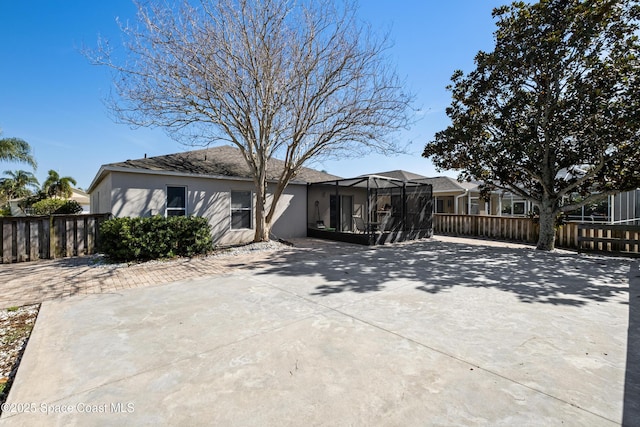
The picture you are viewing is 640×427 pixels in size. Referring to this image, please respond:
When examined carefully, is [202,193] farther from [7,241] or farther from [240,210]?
[7,241]

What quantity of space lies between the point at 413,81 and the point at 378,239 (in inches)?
221

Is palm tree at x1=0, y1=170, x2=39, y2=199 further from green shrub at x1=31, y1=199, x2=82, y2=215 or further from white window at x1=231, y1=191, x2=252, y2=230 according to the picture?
white window at x1=231, y1=191, x2=252, y2=230

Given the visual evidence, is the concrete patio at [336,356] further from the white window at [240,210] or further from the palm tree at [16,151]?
the palm tree at [16,151]

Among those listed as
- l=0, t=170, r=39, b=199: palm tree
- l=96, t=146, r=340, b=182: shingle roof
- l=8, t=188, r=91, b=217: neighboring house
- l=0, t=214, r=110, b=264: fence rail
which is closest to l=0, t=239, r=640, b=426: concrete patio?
l=0, t=214, r=110, b=264: fence rail

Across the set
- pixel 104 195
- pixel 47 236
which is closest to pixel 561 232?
pixel 47 236

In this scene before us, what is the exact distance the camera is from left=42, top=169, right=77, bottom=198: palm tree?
100 feet

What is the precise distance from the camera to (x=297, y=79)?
9.37 m

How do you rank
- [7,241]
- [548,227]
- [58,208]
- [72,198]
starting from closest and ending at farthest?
[7,241], [548,227], [58,208], [72,198]

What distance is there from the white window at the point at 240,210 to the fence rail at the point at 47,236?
397 centimetres

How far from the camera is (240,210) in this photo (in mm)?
11680

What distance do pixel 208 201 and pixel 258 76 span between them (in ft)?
15.2

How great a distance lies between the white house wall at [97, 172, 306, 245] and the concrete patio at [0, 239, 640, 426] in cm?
493

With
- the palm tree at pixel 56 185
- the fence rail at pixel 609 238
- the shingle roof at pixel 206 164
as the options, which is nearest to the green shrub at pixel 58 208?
the shingle roof at pixel 206 164

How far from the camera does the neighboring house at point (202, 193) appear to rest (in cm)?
932
